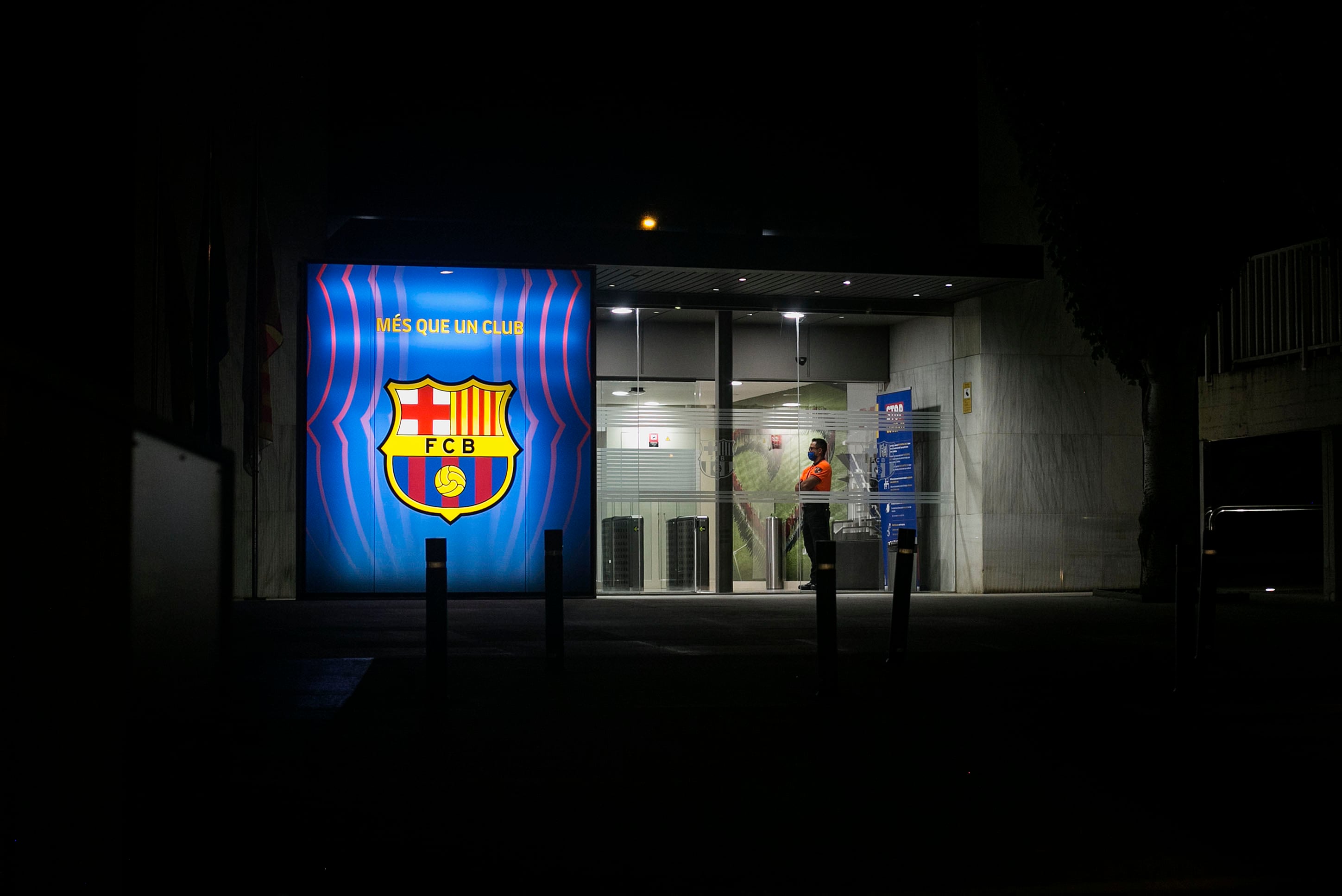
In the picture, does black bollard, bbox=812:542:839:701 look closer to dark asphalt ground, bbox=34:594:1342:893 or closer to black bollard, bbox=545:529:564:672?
dark asphalt ground, bbox=34:594:1342:893

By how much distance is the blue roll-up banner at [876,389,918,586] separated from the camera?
1886 centimetres

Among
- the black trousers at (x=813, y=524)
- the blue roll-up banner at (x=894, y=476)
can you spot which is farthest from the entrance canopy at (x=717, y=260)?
the black trousers at (x=813, y=524)

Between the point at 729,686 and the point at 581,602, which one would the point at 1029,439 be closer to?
the point at 581,602

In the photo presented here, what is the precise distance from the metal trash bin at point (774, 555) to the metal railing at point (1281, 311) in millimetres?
6562

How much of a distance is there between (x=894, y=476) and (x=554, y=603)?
10.6 m

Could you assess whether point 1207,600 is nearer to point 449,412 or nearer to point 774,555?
point 774,555

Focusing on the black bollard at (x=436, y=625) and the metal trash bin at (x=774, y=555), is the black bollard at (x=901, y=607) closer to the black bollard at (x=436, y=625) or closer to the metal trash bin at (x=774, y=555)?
the black bollard at (x=436, y=625)

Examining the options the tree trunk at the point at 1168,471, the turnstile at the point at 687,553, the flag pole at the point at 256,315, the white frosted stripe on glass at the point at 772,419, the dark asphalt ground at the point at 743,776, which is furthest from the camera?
the turnstile at the point at 687,553

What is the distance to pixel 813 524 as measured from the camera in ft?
59.9

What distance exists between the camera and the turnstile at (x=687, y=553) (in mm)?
17969

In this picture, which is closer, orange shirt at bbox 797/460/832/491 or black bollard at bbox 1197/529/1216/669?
black bollard at bbox 1197/529/1216/669

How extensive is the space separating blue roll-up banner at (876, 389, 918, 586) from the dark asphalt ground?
27.4 feet

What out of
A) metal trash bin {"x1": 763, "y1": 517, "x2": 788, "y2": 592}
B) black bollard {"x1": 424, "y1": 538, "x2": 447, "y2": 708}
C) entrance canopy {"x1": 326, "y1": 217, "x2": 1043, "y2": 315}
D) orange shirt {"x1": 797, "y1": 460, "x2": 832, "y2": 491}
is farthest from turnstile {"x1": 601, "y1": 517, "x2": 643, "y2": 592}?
black bollard {"x1": 424, "y1": 538, "x2": 447, "y2": 708}

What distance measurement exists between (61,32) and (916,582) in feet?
50.2
